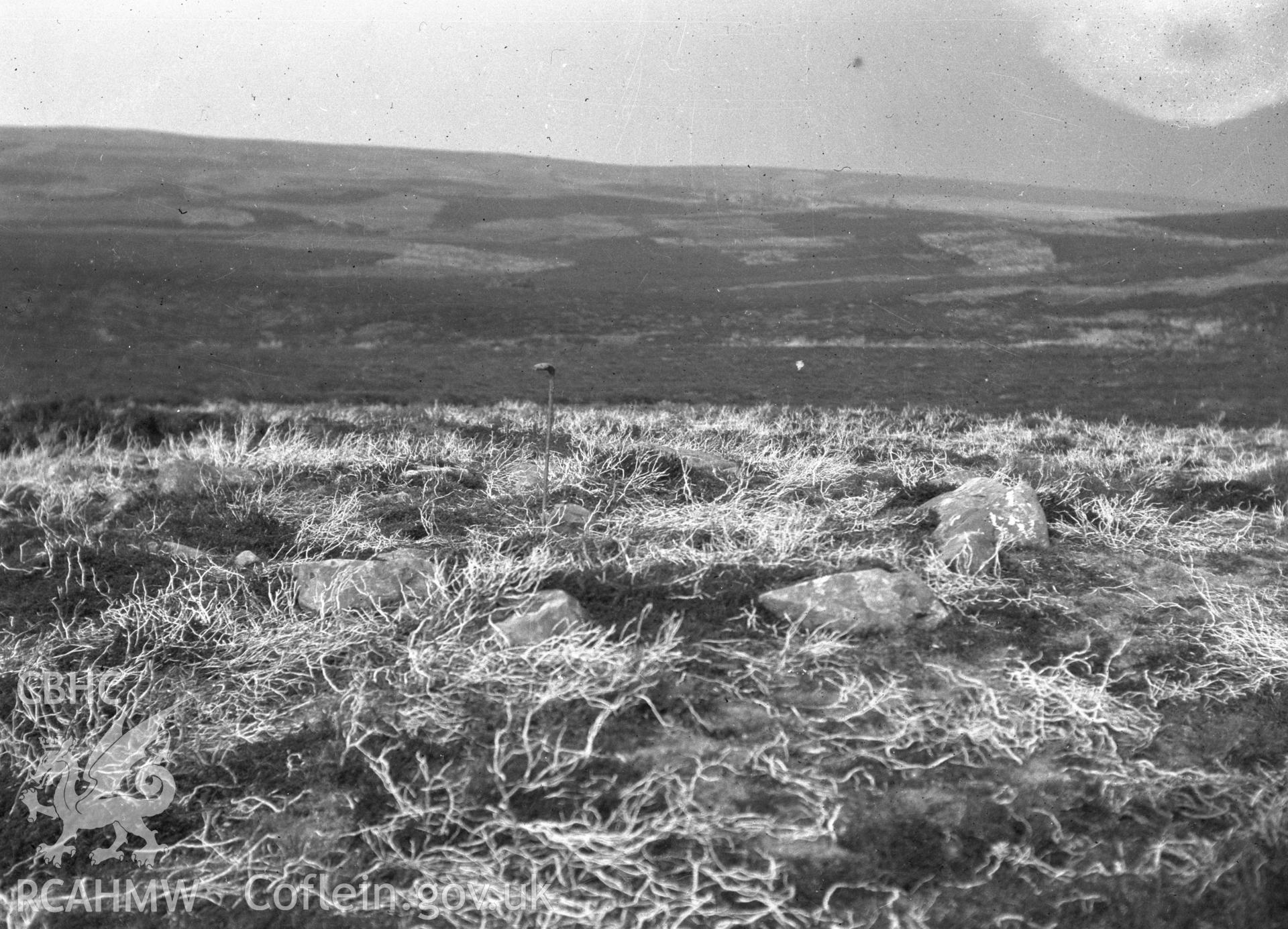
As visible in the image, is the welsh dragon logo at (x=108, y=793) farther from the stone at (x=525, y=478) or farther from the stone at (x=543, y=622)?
the stone at (x=525, y=478)

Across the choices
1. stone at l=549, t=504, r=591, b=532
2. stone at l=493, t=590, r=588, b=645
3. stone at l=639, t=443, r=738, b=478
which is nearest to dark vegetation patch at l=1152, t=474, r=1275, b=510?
stone at l=639, t=443, r=738, b=478

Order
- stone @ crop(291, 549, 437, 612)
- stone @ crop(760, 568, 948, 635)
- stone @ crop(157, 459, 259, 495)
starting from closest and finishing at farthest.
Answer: stone @ crop(760, 568, 948, 635)
stone @ crop(291, 549, 437, 612)
stone @ crop(157, 459, 259, 495)

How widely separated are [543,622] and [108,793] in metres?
1.88

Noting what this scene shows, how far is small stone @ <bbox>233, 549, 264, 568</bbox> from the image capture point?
569 centimetres

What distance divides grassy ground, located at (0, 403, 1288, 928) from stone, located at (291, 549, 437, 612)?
11 centimetres

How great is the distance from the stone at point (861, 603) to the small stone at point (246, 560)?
3.24m

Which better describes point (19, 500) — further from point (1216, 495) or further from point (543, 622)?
point (1216, 495)

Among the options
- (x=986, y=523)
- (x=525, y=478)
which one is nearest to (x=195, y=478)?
(x=525, y=478)

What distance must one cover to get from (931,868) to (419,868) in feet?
5.54

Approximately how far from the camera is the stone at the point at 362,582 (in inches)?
191

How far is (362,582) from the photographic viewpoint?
4.93 meters

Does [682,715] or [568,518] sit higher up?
[568,518]

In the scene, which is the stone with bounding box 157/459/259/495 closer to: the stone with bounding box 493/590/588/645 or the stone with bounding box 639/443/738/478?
the stone with bounding box 639/443/738/478

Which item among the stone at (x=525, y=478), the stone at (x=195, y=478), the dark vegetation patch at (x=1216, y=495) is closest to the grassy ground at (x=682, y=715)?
the dark vegetation patch at (x=1216, y=495)
